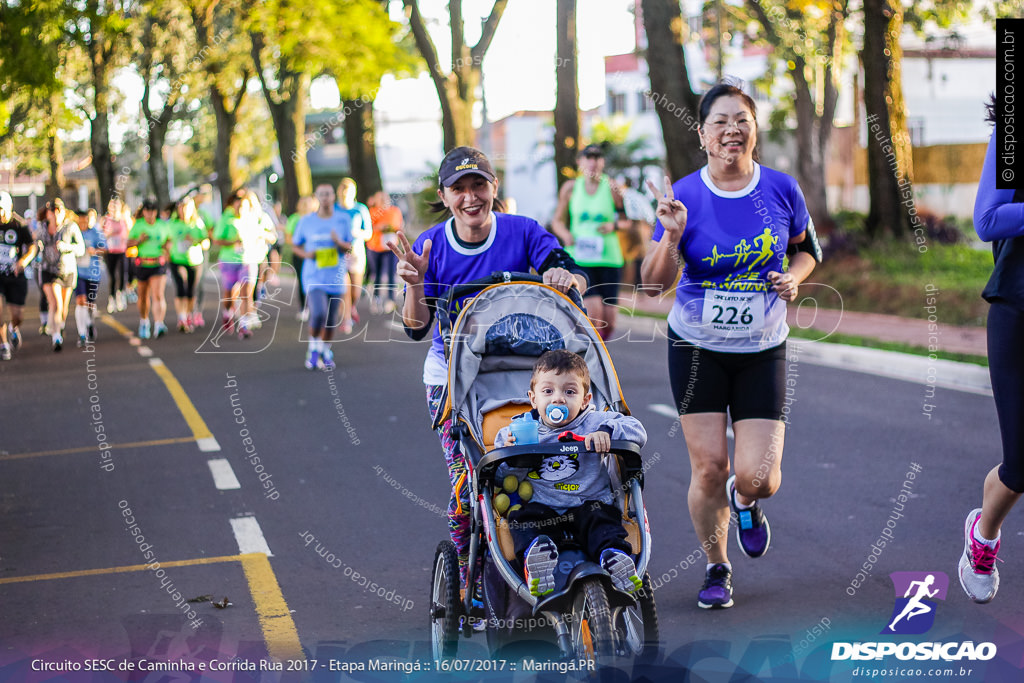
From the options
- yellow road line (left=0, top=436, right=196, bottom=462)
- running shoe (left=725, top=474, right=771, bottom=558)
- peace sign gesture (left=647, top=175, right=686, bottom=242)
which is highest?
peace sign gesture (left=647, top=175, right=686, bottom=242)

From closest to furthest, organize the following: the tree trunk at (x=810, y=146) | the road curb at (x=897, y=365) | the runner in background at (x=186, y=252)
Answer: the road curb at (x=897, y=365)
the runner in background at (x=186, y=252)
the tree trunk at (x=810, y=146)

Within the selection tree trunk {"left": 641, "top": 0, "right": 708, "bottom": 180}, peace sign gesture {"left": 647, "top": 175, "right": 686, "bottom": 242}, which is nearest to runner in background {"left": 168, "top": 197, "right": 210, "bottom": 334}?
tree trunk {"left": 641, "top": 0, "right": 708, "bottom": 180}

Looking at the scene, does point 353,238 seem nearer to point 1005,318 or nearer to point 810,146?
point 1005,318

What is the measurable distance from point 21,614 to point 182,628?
30.4 inches

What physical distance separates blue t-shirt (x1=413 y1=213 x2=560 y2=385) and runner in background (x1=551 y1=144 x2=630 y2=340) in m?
6.12

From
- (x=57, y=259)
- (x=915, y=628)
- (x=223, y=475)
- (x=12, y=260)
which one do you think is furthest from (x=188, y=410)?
(x=915, y=628)

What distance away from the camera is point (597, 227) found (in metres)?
11.4

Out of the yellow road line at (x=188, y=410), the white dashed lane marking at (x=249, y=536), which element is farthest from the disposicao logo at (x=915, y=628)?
the yellow road line at (x=188, y=410)

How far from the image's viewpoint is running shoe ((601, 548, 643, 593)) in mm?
3695

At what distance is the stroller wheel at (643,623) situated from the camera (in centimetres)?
376

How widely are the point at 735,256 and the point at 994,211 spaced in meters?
1.07

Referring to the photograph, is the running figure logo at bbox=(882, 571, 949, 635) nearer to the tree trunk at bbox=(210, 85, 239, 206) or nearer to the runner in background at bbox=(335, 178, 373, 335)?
the runner in background at bbox=(335, 178, 373, 335)

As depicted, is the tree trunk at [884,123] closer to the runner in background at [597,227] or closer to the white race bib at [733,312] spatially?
the runner in background at [597,227]

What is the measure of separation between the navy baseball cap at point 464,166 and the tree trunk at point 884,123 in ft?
52.8
